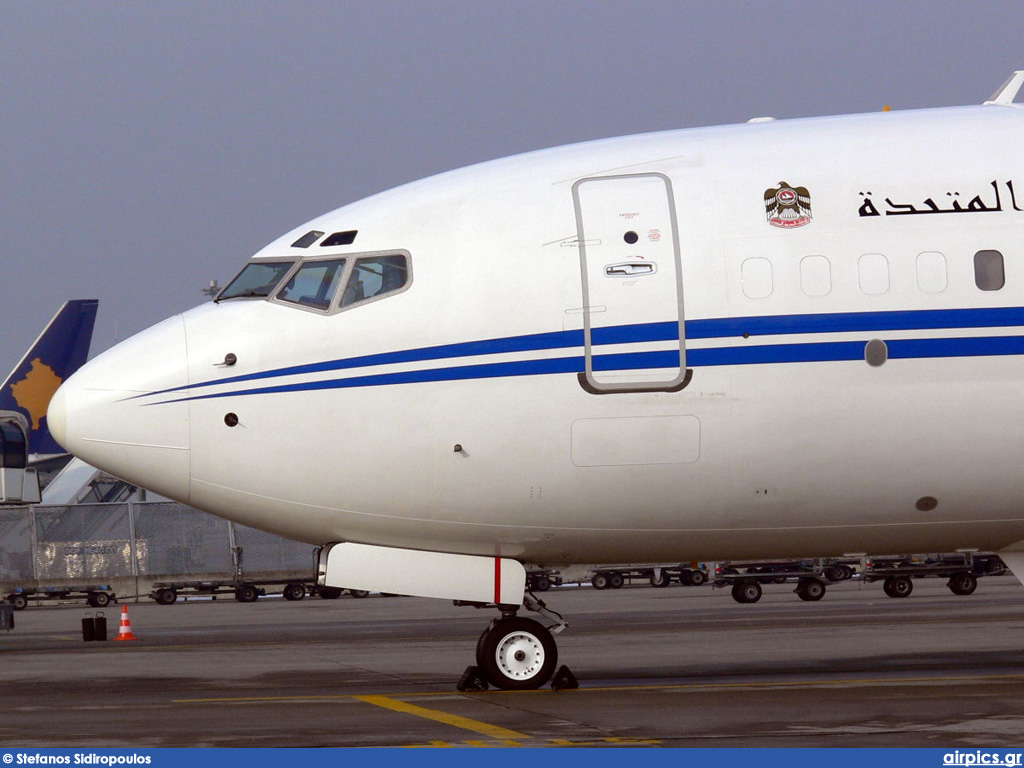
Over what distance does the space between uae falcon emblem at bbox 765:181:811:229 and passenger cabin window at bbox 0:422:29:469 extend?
22.4 metres

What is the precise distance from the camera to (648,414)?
1364 centimetres

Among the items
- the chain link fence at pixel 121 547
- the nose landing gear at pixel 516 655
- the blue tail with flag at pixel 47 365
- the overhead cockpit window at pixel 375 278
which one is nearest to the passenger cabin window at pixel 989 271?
the nose landing gear at pixel 516 655

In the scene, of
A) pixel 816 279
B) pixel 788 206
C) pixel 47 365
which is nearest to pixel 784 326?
pixel 816 279

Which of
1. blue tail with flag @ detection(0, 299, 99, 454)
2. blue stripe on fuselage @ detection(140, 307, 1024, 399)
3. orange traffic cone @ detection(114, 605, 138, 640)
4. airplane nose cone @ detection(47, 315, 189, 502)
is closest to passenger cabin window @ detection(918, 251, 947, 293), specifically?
blue stripe on fuselage @ detection(140, 307, 1024, 399)

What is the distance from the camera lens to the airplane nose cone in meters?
13.8

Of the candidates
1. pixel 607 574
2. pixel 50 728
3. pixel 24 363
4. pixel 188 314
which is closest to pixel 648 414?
pixel 188 314

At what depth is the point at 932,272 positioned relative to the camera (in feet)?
44.9

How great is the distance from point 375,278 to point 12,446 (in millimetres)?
20430

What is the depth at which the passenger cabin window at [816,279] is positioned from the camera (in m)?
13.7

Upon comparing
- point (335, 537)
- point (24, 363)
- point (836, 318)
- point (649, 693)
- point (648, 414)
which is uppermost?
point (24, 363)

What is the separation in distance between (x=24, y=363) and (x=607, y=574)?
2967cm

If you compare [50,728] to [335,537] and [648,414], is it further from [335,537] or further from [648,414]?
[648,414]

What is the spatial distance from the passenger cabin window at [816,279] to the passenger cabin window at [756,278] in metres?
0.33

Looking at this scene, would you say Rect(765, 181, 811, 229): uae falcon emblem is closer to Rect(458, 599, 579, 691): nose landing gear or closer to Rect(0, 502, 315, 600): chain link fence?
Rect(458, 599, 579, 691): nose landing gear
